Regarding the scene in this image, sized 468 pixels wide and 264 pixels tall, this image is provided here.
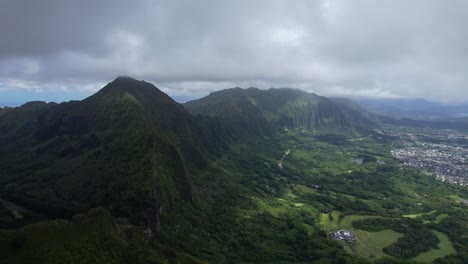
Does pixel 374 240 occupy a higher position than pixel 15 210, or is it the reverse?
pixel 15 210

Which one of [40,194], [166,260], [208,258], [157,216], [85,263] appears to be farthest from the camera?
[40,194]

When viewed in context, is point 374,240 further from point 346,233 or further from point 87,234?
point 87,234

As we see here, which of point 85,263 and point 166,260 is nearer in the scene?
point 85,263

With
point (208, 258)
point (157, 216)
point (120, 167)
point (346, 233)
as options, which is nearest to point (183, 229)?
point (157, 216)

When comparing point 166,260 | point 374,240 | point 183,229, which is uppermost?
point 166,260

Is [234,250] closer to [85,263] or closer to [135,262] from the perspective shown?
[135,262]

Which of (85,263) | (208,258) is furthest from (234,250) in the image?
(85,263)

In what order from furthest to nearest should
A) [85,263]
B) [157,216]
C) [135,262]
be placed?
1. [157,216]
2. [135,262]
3. [85,263]

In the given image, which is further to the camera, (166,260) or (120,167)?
(120,167)

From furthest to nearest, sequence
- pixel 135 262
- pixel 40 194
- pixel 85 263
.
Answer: pixel 40 194
pixel 135 262
pixel 85 263
